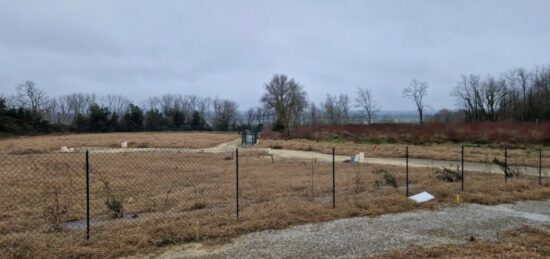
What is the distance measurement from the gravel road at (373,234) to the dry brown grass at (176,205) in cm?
42

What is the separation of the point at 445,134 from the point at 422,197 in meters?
31.8

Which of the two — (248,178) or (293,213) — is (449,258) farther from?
(248,178)

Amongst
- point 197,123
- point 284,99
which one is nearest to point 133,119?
point 197,123

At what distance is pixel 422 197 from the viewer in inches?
386

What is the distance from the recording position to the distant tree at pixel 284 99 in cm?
6900

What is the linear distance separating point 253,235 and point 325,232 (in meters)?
1.19

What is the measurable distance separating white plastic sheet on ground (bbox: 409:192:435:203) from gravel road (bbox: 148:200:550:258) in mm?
627

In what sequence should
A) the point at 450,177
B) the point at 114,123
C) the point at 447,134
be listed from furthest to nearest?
1. the point at 114,123
2. the point at 447,134
3. the point at 450,177

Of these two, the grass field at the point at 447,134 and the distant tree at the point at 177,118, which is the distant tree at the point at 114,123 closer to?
the distant tree at the point at 177,118

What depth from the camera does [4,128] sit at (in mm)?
52781

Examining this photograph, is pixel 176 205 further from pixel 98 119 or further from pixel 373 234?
pixel 98 119

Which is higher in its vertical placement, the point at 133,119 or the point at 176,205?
the point at 133,119

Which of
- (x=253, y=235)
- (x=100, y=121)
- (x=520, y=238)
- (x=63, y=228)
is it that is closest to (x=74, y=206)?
(x=63, y=228)

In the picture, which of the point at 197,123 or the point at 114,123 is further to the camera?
the point at 197,123
